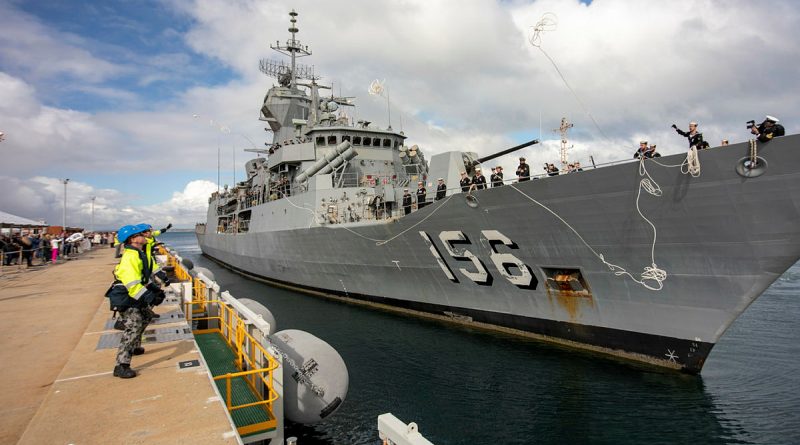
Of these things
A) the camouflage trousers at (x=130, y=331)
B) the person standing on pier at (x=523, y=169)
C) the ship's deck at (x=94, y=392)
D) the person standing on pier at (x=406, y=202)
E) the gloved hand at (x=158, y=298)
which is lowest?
the ship's deck at (x=94, y=392)

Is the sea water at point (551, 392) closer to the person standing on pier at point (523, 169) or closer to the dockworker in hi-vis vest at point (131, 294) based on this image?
the dockworker in hi-vis vest at point (131, 294)

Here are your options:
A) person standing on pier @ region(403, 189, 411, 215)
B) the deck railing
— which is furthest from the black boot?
person standing on pier @ region(403, 189, 411, 215)

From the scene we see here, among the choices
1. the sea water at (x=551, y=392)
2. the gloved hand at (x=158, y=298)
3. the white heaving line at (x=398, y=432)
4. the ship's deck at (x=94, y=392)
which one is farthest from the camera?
the sea water at (x=551, y=392)

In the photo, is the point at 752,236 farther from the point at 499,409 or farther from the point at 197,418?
the point at 197,418

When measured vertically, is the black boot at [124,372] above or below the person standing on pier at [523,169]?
below

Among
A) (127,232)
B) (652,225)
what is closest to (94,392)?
(127,232)

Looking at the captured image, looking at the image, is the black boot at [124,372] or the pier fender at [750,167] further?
the pier fender at [750,167]

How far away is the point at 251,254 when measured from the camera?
66.8 feet

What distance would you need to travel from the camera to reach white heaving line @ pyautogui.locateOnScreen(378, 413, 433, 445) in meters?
Result: 2.55

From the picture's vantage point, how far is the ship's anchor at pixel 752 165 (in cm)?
611

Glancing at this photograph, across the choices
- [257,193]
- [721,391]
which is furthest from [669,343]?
[257,193]

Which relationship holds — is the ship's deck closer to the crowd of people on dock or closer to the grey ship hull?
the grey ship hull

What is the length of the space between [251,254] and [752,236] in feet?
61.8

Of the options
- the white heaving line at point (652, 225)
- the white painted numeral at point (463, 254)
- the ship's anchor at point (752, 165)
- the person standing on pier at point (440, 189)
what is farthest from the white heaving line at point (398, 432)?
the person standing on pier at point (440, 189)
